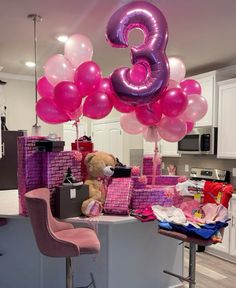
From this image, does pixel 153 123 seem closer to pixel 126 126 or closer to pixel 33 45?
pixel 126 126

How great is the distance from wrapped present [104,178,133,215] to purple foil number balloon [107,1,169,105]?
2.11ft

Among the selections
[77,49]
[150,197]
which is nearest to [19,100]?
[77,49]

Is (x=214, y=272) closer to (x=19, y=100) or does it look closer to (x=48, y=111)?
(x=48, y=111)

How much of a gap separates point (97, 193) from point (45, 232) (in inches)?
24.7

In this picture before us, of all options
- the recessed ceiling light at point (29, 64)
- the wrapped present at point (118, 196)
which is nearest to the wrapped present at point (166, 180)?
the wrapped present at point (118, 196)

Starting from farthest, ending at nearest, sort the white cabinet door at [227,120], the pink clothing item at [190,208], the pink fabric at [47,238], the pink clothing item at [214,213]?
the white cabinet door at [227,120]
the pink clothing item at [190,208]
the pink clothing item at [214,213]
the pink fabric at [47,238]

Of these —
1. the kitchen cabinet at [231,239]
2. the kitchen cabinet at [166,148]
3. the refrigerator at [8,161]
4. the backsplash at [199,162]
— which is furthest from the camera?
the kitchen cabinet at [166,148]

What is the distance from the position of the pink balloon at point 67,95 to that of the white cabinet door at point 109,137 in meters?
3.44

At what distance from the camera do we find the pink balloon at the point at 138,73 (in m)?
2.23

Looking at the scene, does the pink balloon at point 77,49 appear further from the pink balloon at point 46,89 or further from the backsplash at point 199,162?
the backsplash at point 199,162

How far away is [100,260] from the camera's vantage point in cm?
254

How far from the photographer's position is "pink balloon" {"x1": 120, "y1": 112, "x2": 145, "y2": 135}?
2.75 meters

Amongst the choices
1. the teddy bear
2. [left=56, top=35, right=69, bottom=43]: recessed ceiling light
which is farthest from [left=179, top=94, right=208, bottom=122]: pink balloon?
[left=56, top=35, right=69, bottom=43]: recessed ceiling light

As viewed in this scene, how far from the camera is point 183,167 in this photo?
5215mm
